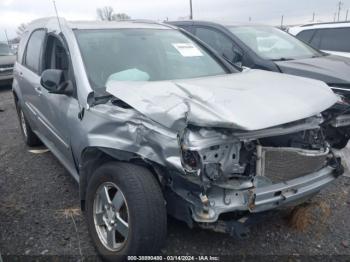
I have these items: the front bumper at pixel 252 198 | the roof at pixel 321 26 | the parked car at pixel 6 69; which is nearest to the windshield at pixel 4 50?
the parked car at pixel 6 69

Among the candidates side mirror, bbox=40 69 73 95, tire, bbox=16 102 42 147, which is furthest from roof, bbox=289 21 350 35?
side mirror, bbox=40 69 73 95

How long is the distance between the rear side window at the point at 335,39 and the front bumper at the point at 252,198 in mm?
5722

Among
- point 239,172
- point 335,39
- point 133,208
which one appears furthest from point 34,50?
point 335,39

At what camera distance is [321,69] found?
5.08 m

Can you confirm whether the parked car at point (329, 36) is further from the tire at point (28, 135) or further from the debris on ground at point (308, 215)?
the tire at point (28, 135)

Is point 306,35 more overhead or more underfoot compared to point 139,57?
more underfoot

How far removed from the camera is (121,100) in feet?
9.08

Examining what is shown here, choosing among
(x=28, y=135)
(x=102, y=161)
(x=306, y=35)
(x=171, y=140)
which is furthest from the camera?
(x=306, y=35)

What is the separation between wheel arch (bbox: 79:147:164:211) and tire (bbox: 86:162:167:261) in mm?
55

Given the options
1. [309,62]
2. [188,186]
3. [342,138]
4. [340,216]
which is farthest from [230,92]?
[309,62]

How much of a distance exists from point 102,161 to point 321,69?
3.62 m

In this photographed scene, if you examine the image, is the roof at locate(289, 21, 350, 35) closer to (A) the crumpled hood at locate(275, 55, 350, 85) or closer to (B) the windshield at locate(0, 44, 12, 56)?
(A) the crumpled hood at locate(275, 55, 350, 85)

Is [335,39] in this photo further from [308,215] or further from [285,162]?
[285,162]

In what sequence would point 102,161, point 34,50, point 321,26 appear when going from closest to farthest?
point 102,161
point 34,50
point 321,26
